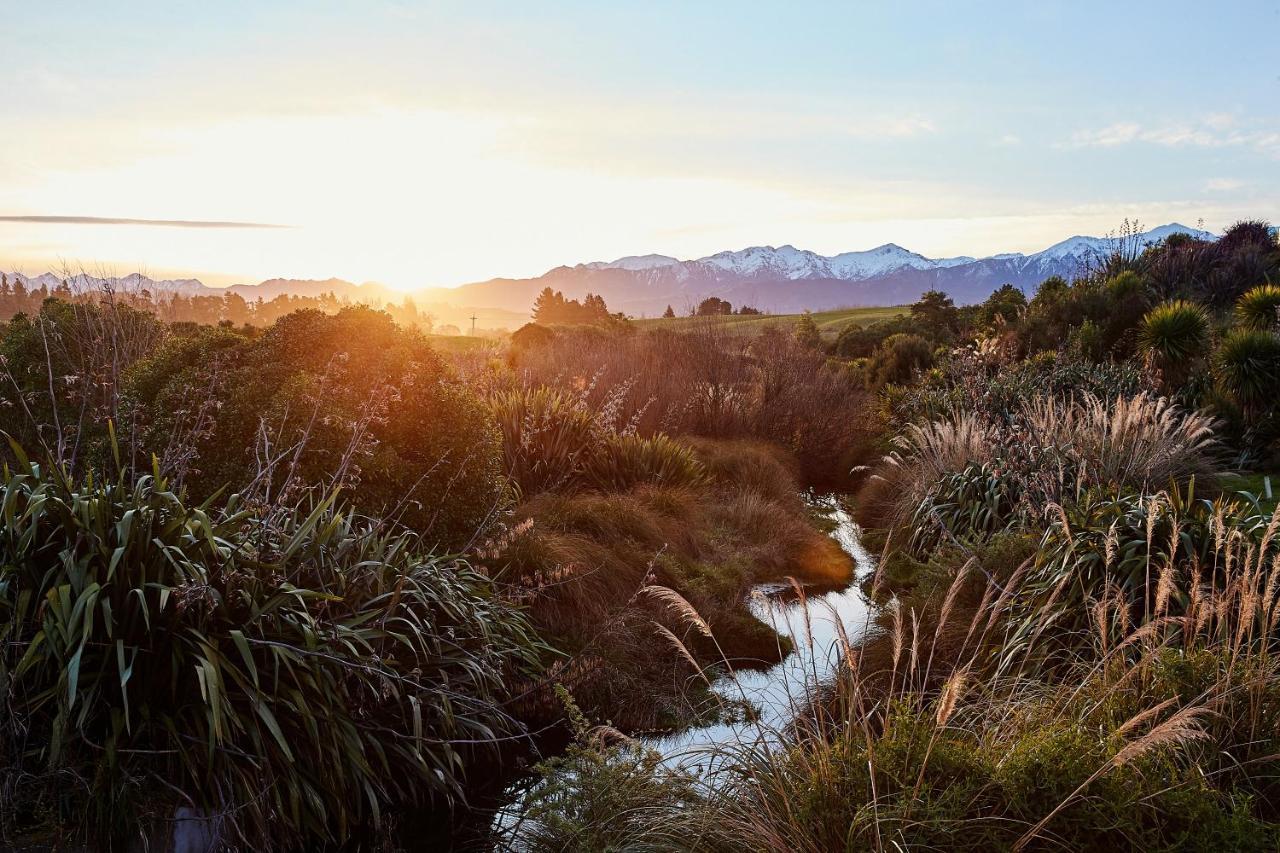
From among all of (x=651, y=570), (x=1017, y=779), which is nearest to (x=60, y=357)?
(x=651, y=570)

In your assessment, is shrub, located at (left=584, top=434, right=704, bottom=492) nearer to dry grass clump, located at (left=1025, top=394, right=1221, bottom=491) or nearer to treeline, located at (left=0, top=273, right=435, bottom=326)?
treeline, located at (left=0, top=273, right=435, bottom=326)

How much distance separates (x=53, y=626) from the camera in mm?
3701

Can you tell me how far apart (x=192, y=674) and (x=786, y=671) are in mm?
4830

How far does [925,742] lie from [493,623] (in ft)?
10.7

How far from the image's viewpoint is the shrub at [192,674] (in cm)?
362

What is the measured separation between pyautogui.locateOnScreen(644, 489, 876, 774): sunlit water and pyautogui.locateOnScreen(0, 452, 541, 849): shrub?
1.56 metres

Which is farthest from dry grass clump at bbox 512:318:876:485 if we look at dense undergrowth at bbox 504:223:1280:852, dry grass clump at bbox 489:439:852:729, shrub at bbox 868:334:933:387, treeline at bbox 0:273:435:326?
shrub at bbox 868:334:933:387

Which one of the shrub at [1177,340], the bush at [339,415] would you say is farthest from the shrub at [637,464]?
the shrub at [1177,340]

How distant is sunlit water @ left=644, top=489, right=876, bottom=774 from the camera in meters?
4.57

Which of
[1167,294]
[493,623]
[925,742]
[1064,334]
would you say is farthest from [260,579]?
[1167,294]

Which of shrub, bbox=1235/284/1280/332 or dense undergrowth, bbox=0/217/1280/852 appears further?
shrub, bbox=1235/284/1280/332

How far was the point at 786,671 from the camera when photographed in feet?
24.6

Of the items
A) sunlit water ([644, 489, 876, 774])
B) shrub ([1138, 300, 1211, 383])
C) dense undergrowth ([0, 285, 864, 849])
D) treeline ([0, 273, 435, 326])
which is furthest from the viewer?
shrub ([1138, 300, 1211, 383])

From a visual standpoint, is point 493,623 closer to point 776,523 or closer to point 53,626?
point 53,626
